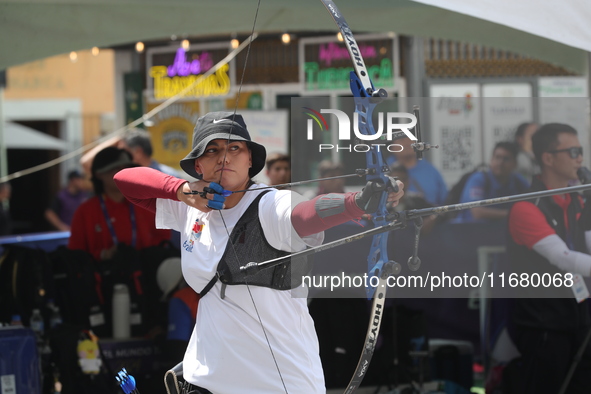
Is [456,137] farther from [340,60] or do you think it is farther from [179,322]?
[340,60]

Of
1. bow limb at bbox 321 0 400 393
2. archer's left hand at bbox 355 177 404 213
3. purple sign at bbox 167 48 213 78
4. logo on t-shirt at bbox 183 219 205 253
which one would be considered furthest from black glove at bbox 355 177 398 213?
purple sign at bbox 167 48 213 78

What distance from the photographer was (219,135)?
2.24 m

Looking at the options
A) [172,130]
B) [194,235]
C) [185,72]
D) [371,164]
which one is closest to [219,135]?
[194,235]

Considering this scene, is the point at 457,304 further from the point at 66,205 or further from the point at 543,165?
the point at 66,205

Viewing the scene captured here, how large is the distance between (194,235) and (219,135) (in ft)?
1.04

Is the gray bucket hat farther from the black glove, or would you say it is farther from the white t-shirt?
the black glove

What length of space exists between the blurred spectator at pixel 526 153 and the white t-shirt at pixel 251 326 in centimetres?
131

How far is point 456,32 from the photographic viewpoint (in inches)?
192

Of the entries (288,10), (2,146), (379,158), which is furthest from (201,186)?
(2,146)

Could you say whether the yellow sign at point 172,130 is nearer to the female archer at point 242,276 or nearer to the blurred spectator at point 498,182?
the blurred spectator at point 498,182

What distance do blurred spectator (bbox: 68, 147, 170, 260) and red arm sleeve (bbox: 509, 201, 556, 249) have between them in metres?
2.15

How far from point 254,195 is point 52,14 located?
99.4 inches

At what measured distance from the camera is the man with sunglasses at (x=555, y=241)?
293 centimetres

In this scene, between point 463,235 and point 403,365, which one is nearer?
point 463,235
